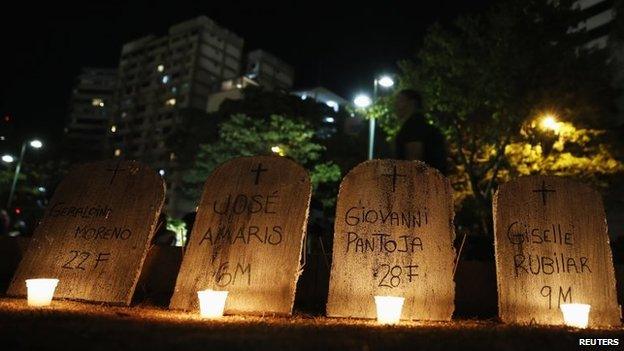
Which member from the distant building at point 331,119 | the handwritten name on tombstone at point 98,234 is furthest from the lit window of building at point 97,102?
the handwritten name on tombstone at point 98,234

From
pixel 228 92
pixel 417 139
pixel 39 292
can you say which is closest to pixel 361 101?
pixel 417 139

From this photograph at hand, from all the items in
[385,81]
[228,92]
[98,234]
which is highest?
[228,92]

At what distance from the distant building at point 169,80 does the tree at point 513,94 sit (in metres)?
51.1

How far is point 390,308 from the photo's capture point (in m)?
3.28

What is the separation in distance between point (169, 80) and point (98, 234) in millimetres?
67324

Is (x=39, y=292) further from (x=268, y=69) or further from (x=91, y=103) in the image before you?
(x=91, y=103)

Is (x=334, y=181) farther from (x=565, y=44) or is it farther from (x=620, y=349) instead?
(x=620, y=349)

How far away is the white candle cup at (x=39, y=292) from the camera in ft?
11.6

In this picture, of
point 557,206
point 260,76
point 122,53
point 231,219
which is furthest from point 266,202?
point 122,53

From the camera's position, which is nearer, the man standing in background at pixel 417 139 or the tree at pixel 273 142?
the man standing in background at pixel 417 139

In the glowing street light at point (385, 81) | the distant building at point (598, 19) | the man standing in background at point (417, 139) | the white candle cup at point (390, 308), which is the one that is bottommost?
the white candle cup at point (390, 308)

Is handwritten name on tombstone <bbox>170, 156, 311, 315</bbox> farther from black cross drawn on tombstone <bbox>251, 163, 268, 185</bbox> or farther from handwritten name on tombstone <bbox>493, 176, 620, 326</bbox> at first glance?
handwritten name on tombstone <bbox>493, 176, 620, 326</bbox>

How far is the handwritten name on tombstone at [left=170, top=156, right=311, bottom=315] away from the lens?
357cm

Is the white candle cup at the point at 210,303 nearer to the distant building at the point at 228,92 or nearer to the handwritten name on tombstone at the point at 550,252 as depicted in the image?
the handwritten name on tombstone at the point at 550,252
